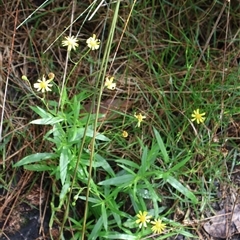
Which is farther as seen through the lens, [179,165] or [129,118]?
[129,118]

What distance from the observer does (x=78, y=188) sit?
1462 mm

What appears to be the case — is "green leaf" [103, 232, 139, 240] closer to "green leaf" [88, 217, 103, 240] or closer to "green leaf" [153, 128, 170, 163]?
"green leaf" [88, 217, 103, 240]

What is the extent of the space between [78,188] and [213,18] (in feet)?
2.36

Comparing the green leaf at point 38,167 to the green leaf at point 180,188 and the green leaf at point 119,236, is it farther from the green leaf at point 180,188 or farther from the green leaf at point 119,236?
the green leaf at point 180,188

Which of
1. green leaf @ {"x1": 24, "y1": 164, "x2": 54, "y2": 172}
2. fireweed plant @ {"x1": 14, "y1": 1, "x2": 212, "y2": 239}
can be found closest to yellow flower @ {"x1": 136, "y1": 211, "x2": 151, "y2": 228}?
fireweed plant @ {"x1": 14, "y1": 1, "x2": 212, "y2": 239}

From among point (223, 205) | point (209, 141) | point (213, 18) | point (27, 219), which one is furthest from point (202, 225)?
point (213, 18)

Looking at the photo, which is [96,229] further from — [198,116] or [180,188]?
[198,116]

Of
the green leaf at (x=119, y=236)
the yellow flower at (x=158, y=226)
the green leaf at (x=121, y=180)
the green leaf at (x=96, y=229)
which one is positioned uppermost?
the green leaf at (x=121, y=180)

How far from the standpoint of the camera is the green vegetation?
1463 mm

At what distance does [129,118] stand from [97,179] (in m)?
0.21

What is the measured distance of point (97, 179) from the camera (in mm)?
1551

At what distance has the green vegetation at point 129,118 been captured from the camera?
4.80 feet

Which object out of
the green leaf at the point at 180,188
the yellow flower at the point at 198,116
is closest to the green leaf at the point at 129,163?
the green leaf at the point at 180,188

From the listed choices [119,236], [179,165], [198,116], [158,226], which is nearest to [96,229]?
[119,236]
